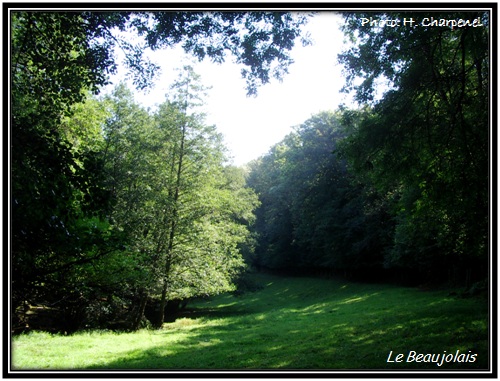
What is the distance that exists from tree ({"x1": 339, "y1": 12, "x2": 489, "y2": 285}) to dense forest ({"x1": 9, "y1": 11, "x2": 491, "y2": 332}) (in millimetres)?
37

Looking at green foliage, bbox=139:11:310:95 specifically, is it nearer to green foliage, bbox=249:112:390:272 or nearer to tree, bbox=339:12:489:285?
tree, bbox=339:12:489:285

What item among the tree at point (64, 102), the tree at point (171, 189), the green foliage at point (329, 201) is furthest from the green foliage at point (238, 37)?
the green foliage at point (329, 201)

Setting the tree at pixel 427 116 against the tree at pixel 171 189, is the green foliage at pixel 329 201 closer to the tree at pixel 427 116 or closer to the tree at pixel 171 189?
the tree at pixel 171 189

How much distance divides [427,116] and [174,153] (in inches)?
473

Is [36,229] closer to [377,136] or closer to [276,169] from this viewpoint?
[377,136]

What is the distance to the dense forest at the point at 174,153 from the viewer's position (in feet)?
14.4

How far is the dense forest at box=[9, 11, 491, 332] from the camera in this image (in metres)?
4.39

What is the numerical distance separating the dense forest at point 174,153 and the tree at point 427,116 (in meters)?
0.04

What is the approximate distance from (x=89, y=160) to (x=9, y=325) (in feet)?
7.58

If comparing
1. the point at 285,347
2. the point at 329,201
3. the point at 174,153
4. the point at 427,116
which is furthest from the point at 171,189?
the point at 329,201

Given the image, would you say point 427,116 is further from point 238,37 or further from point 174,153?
point 174,153

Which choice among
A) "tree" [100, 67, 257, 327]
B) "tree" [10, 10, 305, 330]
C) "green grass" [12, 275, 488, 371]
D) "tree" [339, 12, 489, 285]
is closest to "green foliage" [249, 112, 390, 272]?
"tree" [100, 67, 257, 327]

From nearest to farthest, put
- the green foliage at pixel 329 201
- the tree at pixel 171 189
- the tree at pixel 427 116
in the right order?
the tree at pixel 427 116 → the tree at pixel 171 189 → the green foliage at pixel 329 201

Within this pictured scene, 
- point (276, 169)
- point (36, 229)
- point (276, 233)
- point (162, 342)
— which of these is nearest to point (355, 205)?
point (276, 169)
